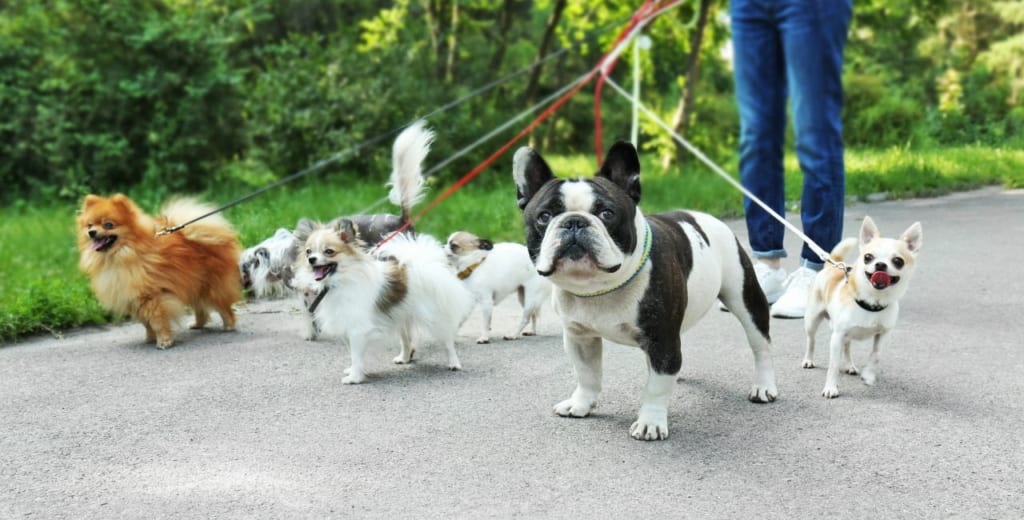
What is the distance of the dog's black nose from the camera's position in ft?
10.4

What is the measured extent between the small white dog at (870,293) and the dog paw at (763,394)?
0.24m

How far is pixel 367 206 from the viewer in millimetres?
10656

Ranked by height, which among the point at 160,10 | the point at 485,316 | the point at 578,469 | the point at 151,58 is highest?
the point at 160,10

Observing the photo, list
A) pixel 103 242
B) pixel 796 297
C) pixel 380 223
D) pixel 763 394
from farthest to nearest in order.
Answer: pixel 380 223 < pixel 103 242 < pixel 796 297 < pixel 763 394

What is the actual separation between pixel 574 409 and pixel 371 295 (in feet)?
4.72

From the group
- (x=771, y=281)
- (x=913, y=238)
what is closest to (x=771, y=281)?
(x=771, y=281)

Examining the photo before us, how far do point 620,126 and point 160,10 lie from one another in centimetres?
1236

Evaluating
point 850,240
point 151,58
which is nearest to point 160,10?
point 151,58

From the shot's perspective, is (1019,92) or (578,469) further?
(1019,92)

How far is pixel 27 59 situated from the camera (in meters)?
13.8

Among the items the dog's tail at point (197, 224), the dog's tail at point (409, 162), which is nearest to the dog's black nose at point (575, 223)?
the dog's tail at point (409, 162)

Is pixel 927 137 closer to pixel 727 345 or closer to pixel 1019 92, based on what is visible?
pixel 1019 92

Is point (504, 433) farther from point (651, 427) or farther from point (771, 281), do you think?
point (771, 281)

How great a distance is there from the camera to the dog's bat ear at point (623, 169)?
341cm
